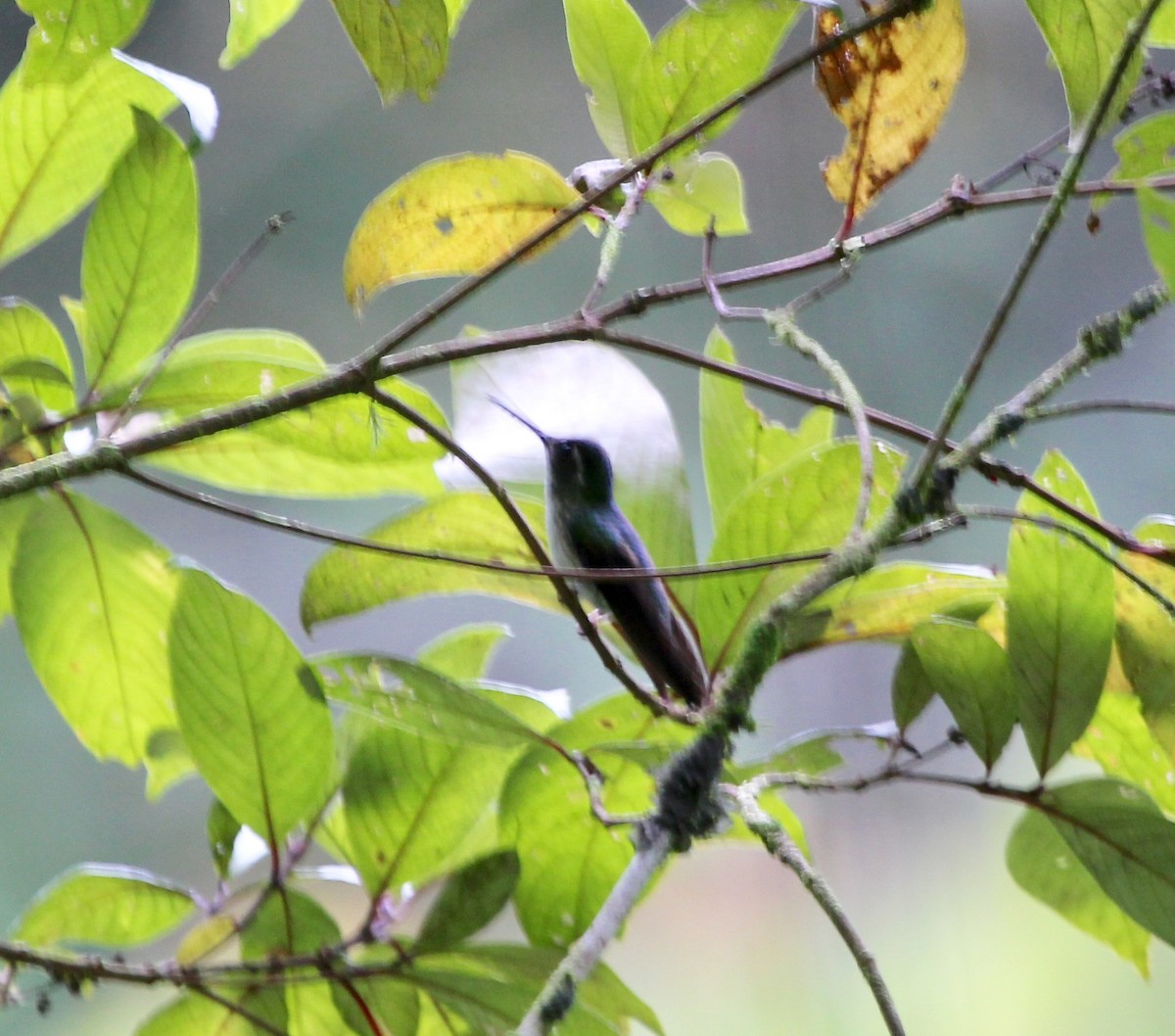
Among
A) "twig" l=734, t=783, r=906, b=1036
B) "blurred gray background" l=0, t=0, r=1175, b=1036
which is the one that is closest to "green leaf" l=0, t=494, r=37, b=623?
"twig" l=734, t=783, r=906, b=1036

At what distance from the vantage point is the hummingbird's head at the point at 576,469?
79 centimetres

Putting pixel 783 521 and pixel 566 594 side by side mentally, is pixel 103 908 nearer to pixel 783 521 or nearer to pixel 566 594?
pixel 566 594

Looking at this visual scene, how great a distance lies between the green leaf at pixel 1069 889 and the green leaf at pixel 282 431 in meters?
0.38

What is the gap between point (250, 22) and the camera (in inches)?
21.8

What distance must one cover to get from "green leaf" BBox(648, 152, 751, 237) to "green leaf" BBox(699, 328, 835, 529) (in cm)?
7

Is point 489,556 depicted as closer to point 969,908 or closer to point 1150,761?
point 1150,761

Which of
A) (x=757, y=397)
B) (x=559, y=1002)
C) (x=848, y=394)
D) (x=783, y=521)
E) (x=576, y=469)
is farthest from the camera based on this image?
(x=757, y=397)

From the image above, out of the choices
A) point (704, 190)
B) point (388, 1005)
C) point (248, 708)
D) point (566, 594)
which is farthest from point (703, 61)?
point (388, 1005)

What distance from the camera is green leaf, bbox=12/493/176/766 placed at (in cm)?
61

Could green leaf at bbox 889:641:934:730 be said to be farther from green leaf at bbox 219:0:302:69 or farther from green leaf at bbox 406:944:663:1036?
green leaf at bbox 219:0:302:69

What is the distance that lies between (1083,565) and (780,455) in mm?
198

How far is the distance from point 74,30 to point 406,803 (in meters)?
0.38

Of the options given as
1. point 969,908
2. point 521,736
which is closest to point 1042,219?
point 521,736

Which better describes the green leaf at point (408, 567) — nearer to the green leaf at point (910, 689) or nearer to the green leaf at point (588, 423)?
the green leaf at point (588, 423)
